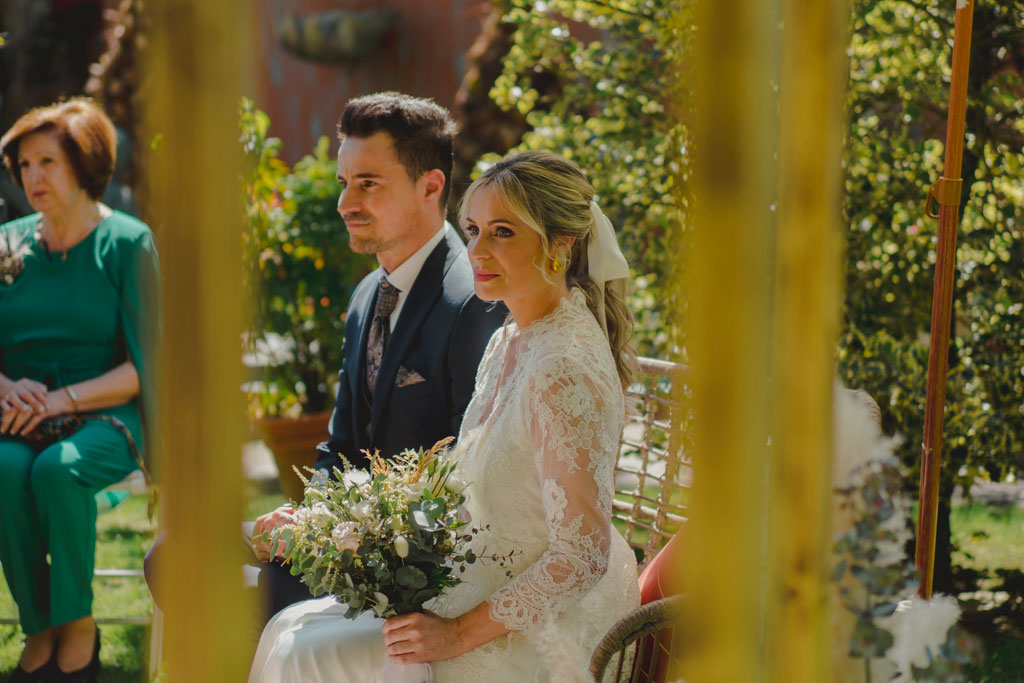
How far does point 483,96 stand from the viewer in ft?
19.5

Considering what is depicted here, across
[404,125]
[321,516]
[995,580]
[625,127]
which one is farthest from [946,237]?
[995,580]

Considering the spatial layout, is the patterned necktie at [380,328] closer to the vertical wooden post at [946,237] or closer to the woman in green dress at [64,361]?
the woman in green dress at [64,361]

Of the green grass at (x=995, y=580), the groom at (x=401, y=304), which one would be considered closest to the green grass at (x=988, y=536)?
the green grass at (x=995, y=580)

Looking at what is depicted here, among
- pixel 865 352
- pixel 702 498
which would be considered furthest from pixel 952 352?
pixel 702 498

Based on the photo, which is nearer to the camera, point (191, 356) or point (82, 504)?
point (191, 356)

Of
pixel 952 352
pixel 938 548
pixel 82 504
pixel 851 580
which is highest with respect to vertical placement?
pixel 851 580

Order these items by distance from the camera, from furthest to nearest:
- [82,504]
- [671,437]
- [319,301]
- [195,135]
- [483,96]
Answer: [483,96], [319,301], [82,504], [671,437], [195,135]

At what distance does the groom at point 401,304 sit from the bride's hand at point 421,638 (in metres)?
0.68

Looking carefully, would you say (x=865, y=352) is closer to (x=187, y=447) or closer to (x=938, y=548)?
(x=938, y=548)

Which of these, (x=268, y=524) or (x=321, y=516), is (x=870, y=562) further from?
(x=268, y=524)

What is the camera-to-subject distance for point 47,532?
3016mm

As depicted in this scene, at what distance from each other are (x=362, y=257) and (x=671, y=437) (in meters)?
2.75

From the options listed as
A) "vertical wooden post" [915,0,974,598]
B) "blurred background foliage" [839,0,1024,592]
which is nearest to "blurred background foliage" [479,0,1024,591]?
"blurred background foliage" [839,0,1024,592]

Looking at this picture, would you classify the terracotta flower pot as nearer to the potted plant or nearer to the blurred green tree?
the potted plant
